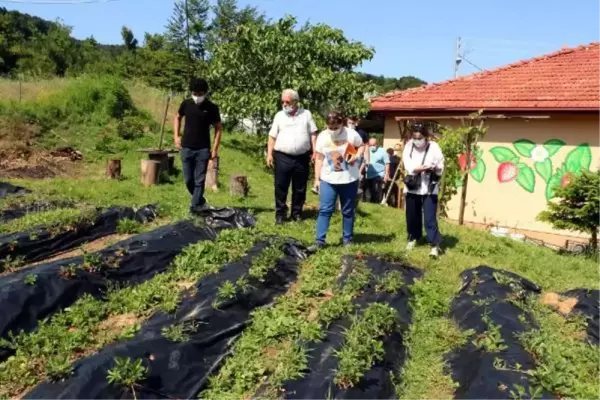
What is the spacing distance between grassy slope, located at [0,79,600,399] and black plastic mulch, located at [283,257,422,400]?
0.10 m

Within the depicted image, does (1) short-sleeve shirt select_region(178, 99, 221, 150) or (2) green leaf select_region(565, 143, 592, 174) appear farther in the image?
(2) green leaf select_region(565, 143, 592, 174)

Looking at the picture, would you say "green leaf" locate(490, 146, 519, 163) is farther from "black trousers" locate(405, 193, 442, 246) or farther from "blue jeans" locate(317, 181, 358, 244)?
"blue jeans" locate(317, 181, 358, 244)

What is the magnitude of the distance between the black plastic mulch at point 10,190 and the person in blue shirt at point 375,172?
21.5 ft

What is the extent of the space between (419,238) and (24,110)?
1270 cm

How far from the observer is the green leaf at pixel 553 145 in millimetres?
11516

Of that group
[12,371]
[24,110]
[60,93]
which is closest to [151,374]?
[12,371]

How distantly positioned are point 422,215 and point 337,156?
1415mm

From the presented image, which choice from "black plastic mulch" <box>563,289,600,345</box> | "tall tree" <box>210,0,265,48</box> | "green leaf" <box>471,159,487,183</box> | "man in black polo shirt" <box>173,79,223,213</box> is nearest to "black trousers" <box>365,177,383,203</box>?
"green leaf" <box>471,159,487,183</box>

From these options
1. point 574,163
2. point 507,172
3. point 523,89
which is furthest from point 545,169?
point 523,89

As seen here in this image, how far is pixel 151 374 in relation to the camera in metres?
3.32

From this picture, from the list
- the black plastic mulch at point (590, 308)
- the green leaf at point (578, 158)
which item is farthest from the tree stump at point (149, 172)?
the green leaf at point (578, 158)

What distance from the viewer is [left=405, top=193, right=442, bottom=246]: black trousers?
609cm

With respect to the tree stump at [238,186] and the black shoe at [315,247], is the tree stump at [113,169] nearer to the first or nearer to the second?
the tree stump at [238,186]

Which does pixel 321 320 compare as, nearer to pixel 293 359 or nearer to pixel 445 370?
pixel 293 359
